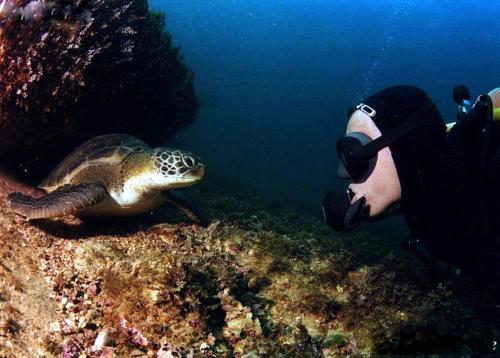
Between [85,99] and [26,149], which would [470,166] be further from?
[26,149]

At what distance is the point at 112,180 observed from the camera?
415 centimetres

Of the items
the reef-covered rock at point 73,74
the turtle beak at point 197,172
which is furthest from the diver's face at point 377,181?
the reef-covered rock at point 73,74

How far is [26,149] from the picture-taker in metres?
4.40

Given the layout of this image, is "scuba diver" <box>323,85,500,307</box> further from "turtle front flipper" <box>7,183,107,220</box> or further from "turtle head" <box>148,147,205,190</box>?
"turtle front flipper" <box>7,183,107,220</box>

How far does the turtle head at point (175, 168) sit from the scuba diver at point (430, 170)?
194 cm

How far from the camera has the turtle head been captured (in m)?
3.90

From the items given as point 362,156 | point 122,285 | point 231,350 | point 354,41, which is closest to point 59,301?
point 122,285

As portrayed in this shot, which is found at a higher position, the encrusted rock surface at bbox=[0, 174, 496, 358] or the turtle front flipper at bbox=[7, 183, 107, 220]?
the turtle front flipper at bbox=[7, 183, 107, 220]

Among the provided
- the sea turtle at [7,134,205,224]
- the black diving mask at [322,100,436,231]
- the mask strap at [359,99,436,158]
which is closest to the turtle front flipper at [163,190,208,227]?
the sea turtle at [7,134,205,224]

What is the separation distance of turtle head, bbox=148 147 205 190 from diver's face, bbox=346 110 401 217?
6.72 feet

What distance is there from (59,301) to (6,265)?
1.76 feet

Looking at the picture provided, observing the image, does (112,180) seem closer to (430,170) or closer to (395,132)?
(395,132)

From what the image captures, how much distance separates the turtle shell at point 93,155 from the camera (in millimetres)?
4406

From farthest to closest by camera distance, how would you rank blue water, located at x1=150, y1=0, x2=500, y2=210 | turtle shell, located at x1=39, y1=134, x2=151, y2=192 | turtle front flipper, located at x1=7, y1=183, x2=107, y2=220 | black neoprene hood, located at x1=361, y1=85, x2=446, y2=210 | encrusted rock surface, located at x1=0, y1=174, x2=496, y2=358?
1. blue water, located at x1=150, y1=0, x2=500, y2=210
2. turtle shell, located at x1=39, y1=134, x2=151, y2=192
3. turtle front flipper, located at x1=7, y1=183, x2=107, y2=220
4. encrusted rock surface, located at x1=0, y1=174, x2=496, y2=358
5. black neoprene hood, located at x1=361, y1=85, x2=446, y2=210
